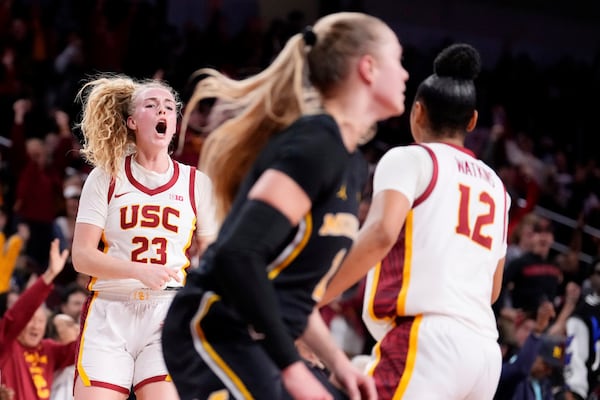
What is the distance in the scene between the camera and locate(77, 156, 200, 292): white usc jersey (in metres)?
5.11

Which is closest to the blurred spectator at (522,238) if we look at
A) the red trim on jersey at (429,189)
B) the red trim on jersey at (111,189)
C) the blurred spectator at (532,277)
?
the blurred spectator at (532,277)

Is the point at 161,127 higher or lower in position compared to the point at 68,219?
higher

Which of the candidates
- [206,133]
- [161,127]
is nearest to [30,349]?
[161,127]

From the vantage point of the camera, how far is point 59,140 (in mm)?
11680

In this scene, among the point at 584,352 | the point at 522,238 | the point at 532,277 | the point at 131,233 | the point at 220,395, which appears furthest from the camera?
the point at 522,238

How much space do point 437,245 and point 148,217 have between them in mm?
1717

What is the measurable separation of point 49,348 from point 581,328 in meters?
4.37

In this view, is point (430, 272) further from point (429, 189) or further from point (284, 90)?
point (284, 90)

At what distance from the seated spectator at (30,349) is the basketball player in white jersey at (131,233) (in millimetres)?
1537

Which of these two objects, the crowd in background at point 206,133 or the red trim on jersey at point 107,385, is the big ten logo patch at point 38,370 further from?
the red trim on jersey at point 107,385

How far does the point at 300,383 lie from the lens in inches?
105

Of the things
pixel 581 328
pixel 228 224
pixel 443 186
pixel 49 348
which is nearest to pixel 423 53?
pixel 581 328

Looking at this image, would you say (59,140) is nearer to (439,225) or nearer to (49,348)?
(49,348)

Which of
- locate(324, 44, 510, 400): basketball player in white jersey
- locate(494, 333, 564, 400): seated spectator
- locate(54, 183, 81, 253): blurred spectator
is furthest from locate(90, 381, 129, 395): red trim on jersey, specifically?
locate(54, 183, 81, 253): blurred spectator
